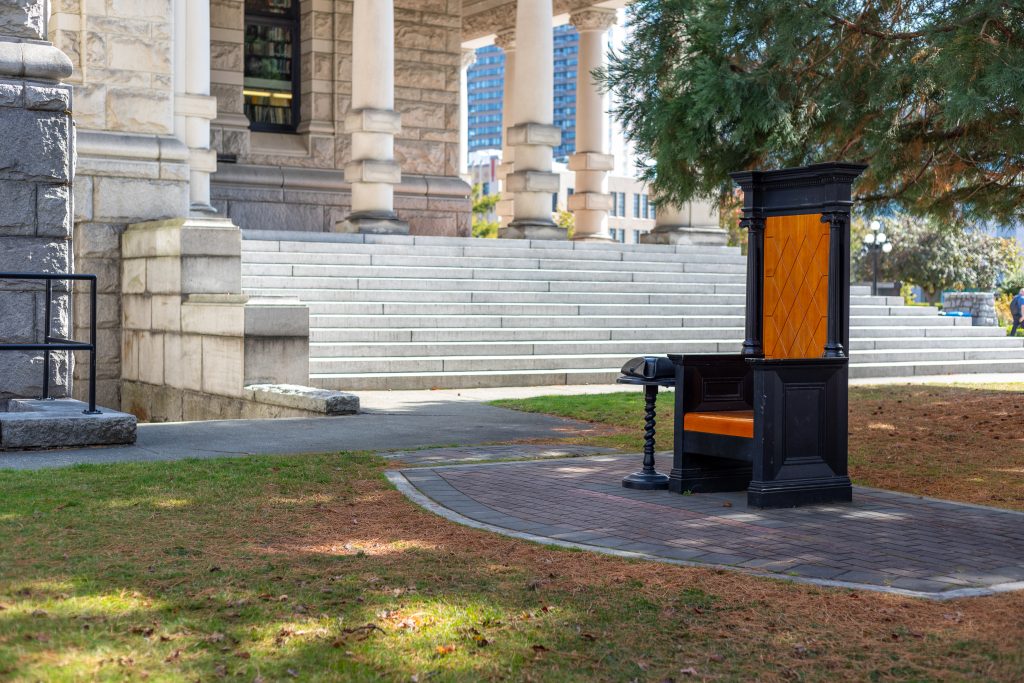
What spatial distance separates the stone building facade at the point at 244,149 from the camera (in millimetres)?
15648

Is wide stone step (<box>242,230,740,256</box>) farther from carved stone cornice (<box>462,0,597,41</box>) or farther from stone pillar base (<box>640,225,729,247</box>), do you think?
carved stone cornice (<box>462,0,597,41</box>)

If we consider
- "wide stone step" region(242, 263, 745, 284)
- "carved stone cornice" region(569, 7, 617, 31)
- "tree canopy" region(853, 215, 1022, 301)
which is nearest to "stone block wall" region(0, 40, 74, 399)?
"wide stone step" region(242, 263, 745, 284)

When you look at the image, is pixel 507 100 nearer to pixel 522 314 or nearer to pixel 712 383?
pixel 522 314

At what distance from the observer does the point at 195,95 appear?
19906 millimetres

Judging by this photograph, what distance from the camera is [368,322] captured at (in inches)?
720

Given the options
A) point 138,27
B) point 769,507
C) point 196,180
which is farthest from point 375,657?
point 196,180

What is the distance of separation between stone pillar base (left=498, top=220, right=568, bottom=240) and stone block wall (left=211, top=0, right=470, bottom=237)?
3895 mm

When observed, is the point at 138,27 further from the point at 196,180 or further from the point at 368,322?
the point at 368,322

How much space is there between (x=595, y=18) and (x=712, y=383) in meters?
22.0

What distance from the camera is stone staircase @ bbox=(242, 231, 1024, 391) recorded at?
1756 cm

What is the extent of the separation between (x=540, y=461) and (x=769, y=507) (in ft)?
7.95

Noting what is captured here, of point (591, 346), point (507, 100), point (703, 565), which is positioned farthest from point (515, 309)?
point (507, 100)

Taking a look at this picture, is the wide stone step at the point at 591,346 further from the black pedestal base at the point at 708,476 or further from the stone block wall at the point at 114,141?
the black pedestal base at the point at 708,476

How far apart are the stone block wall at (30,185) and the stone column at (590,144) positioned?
16863mm
